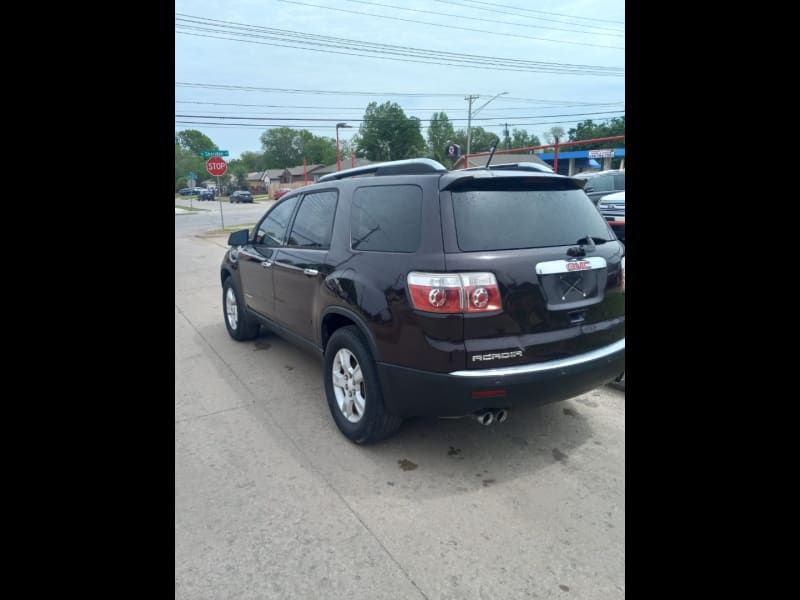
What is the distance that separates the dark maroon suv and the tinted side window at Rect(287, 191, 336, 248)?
0.56ft

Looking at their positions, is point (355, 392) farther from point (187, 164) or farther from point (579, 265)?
point (187, 164)

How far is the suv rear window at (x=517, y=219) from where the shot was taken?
2.79m

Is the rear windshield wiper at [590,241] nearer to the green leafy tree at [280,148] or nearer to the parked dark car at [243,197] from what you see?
the parked dark car at [243,197]

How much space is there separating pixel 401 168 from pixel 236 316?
10.5ft

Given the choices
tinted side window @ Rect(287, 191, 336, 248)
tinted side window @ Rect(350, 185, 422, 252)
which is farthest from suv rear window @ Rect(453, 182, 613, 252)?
tinted side window @ Rect(287, 191, 336, 248)

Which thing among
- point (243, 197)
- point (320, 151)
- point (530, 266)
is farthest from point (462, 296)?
point (320, 151)

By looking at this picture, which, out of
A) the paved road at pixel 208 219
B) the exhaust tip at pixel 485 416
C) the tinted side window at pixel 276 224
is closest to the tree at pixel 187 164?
the paved road at pixel 208 219

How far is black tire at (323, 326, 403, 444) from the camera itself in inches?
121

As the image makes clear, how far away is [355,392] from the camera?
130 inches
